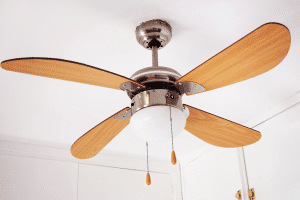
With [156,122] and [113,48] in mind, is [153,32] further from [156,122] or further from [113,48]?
[156,122]

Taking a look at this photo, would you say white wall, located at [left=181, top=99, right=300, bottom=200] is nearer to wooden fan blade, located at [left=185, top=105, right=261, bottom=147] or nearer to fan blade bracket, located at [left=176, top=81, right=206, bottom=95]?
wooden fan blade, located at [left=185, top=105, right=261, bottom=147]

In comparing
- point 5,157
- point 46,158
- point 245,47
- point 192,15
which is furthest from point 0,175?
point 245,47

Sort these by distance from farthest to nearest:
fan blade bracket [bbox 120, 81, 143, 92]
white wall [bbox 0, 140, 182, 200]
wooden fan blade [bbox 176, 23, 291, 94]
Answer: white wall [bbox 0, 140, 182, 200]
fan blade bracket [bbox 120, 81, 143, 92]
wooden fan blade [bbox 176, 23, 291, 94]

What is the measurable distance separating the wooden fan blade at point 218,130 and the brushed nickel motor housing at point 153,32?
0.34 metres

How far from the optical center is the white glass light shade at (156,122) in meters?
1.12

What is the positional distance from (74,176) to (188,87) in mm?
1527

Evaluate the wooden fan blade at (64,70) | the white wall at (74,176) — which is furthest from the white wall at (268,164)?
the wooden fan blade at (64,70)

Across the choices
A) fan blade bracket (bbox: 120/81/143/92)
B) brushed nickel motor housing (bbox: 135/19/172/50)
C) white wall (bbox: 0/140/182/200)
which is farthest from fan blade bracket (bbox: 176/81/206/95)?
white wall (bbox: 0/140/182/200)

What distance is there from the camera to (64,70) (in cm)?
99

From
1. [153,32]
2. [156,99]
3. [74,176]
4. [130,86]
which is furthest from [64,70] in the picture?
[74,176]

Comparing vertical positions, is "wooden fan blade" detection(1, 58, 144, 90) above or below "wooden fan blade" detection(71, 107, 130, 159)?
above

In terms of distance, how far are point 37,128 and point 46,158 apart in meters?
0.32

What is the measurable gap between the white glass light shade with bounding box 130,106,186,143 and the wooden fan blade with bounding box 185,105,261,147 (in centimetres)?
10

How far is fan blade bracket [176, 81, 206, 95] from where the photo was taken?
112 centimetres
